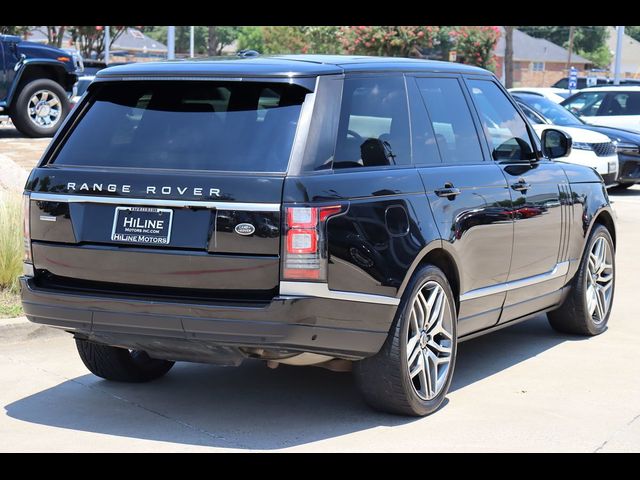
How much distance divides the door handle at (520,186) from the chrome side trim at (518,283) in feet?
1.85

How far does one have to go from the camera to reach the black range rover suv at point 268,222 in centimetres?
504

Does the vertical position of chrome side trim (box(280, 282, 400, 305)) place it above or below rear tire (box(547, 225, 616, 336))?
above

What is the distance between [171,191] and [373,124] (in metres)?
1.16

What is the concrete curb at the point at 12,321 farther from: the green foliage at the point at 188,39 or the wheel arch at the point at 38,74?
the green foliage at the point at 188,39

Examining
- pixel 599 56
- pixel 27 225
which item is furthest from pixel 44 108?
pixel 599 56

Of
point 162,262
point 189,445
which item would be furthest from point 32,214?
point 189,445

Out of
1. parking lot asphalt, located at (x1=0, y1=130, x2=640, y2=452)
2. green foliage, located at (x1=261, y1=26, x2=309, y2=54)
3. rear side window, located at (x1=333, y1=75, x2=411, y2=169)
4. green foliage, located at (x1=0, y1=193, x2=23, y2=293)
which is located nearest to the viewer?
parking lot asphalt, located at (x1=0, y1=130, x2=640, y2=452)

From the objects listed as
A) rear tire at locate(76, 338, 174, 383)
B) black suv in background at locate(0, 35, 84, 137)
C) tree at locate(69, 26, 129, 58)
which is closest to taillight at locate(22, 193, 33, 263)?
rear tire at locate(76, 338, 174, 383)

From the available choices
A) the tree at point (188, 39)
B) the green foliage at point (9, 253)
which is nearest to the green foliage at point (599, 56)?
the tree at point (188, 39)

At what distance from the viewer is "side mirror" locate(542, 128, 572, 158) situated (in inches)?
296

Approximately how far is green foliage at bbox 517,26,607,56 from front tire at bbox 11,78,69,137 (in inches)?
3733

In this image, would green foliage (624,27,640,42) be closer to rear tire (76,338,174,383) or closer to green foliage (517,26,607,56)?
green foliage (517,26,607,56)
